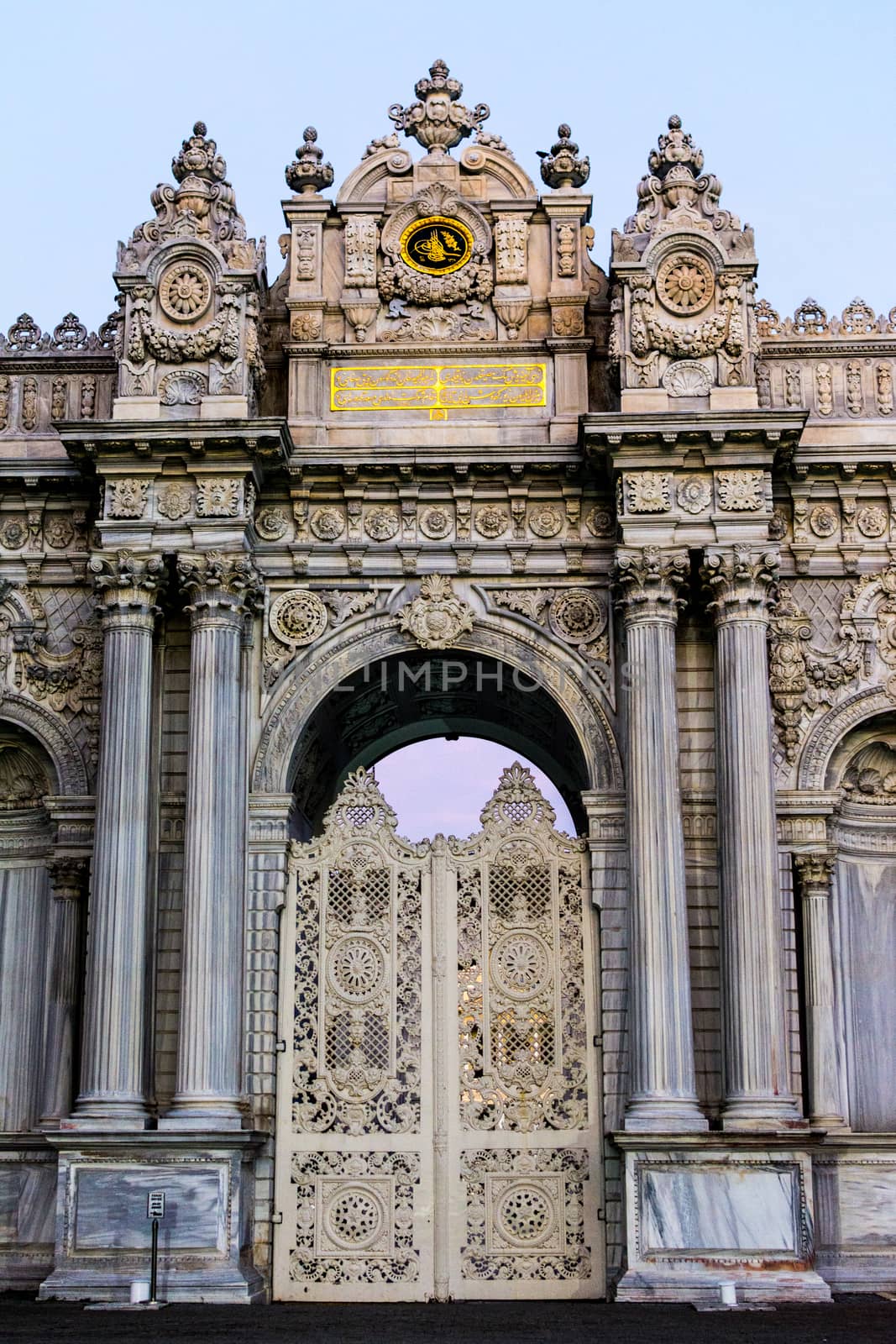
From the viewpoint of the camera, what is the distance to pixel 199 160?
74.1 ft

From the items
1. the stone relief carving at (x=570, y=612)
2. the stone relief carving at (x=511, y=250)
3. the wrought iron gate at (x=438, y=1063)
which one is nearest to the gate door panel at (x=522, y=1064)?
the wrought iron gate at (x=438, y=1063)

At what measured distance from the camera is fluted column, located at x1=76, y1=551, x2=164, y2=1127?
20078 millimetres

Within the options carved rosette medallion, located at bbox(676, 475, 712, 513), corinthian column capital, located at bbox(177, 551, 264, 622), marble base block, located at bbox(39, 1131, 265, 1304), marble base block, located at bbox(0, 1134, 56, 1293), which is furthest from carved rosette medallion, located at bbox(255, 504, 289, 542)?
marble base block, located at bbox(0, 1134, 56, 1293)

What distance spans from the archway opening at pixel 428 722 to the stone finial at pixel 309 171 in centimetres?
587

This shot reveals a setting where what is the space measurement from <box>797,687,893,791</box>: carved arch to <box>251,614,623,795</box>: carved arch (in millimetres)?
2165

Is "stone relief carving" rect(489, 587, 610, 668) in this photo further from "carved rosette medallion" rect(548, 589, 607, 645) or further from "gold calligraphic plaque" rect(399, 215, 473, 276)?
"gold calligraphic plaque" rect(399, 215, 473, 276)

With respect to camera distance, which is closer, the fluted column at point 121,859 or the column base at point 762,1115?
the column base at point 762,1115

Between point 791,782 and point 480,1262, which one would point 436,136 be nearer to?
point 791,782

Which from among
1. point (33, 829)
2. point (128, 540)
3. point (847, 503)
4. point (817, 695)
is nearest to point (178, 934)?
point (33, 829)

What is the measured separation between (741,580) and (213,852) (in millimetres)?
6484

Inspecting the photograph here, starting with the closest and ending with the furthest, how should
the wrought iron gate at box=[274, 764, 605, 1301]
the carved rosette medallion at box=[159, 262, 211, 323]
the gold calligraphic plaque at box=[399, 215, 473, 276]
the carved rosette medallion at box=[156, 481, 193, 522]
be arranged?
1. the wrought iron gate at box=[274, 764, 605, 1301]
2. the carved rosette medallion at box=[156, 481, 193, 522]
3. the carved rosette medallion at box=[159, 262, 211, 323]
4. the gold calligraphic plaque at box=[399, 215, 473, 276]

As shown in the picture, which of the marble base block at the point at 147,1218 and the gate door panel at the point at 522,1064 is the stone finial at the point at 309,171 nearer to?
the gate door panel at the point at 522,1064

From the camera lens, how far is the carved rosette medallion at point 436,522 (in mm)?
22172

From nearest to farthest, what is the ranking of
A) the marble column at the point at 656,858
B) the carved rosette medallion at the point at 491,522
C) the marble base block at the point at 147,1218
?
the marble base block at the point at 147,1218
the marble column at the point at 656,858
the carved rosette medallion at the point at 491,522
